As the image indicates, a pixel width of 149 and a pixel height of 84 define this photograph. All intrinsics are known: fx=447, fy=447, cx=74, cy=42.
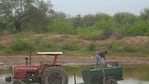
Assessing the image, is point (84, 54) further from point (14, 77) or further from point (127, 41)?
point (14, 77)

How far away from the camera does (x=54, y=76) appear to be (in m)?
21.2

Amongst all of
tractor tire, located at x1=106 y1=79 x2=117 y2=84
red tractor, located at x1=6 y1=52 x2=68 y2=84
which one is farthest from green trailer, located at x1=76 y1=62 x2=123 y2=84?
red tractor, located at x1=6 y1=52 x2=68 y2=84

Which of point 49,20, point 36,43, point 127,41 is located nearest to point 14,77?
point 36,43

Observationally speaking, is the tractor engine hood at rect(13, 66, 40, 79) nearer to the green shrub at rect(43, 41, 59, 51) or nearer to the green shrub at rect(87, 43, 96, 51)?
the green shrub at rect(43, 41, 59, 51)

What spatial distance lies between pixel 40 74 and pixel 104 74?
303 cm

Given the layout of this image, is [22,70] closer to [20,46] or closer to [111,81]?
[111,81]

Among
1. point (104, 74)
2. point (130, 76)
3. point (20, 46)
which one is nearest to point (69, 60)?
point (20, 46)

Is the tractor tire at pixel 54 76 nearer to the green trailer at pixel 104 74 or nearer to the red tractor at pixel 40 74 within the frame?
the red tractor at pixel 40 74

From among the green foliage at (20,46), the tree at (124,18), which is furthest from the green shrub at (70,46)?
the tree at (124,18)

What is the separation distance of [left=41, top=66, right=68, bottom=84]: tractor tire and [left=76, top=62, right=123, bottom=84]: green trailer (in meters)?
1.10

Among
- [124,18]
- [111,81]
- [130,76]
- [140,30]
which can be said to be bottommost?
[130,76]

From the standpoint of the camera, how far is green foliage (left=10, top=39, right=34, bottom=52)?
2085 inches

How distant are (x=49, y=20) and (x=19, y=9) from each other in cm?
537

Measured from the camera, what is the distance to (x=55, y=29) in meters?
79.1
